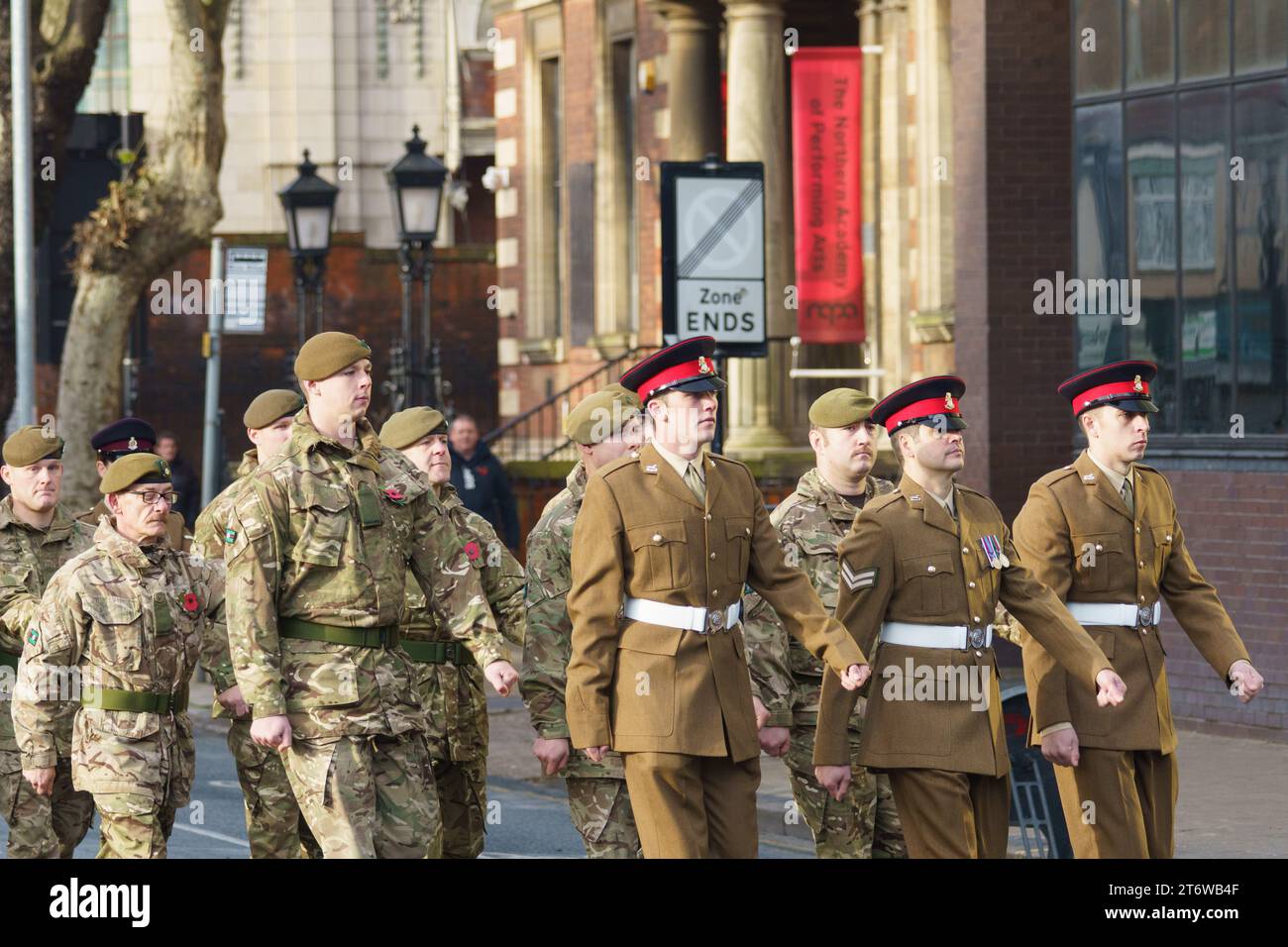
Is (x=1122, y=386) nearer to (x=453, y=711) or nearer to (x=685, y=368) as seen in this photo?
(x=685, y=368)

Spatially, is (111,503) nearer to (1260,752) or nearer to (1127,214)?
(1260,752)

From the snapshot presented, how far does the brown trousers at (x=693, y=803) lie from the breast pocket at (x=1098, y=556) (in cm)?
158

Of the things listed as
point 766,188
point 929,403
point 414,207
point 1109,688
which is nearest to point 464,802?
point 929,403

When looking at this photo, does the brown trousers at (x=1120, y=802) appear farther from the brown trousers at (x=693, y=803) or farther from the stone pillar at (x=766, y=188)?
the stone pillar at (x=766, y=188)

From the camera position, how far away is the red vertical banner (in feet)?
69.4

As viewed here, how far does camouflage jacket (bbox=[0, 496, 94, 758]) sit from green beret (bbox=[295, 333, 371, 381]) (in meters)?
2.08

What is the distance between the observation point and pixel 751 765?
7895 millimetres

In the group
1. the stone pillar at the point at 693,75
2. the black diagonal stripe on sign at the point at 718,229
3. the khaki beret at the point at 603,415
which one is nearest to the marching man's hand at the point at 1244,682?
the khaki beret at the point at 603,415

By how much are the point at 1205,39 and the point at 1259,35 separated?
457 millimetres

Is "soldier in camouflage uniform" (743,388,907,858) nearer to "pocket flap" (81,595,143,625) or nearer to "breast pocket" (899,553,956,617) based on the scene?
"breast pocket" (899,553,956,617)

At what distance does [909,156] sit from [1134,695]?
12.9 m

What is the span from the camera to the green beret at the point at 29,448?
984cm

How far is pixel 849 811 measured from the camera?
29.9 feet
